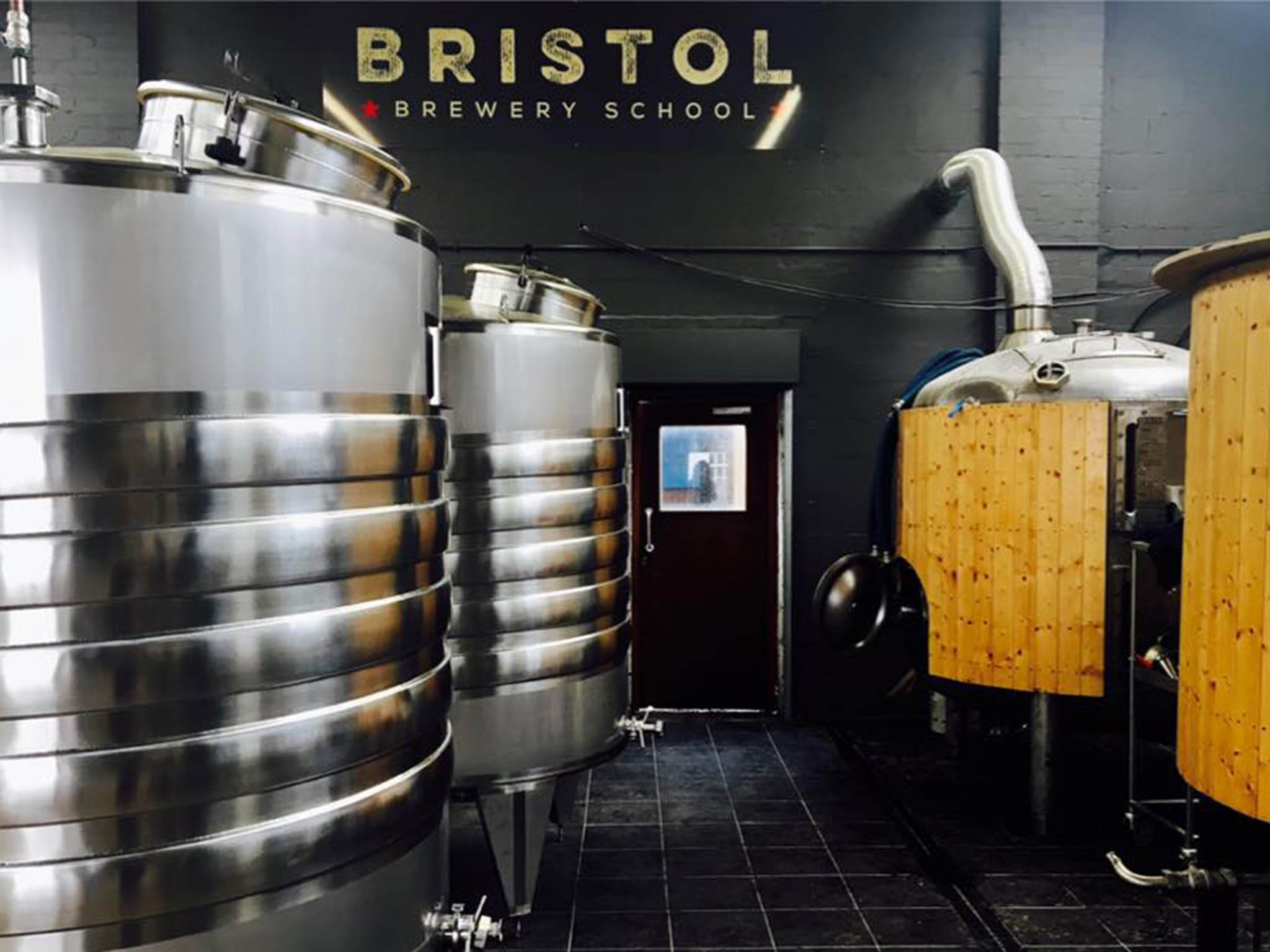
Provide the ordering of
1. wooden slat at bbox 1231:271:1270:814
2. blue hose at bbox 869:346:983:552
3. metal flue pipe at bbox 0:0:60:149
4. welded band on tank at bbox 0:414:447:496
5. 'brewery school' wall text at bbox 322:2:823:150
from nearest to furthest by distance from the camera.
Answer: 1. welded band on tank at bbox 0:414:447:496
2. metal flue pipe at bbox 0:0:60:149
3. wooden slat at bbox 1231:271:1270:814
4. blue hose at bbox 869:346:983:552
5. 'brewery school' wall text at bbox 322:2:823:150

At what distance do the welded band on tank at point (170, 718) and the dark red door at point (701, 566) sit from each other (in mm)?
4866

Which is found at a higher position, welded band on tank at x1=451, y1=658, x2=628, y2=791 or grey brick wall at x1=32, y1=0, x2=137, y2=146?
grey brick wall at x1=32, y1=0, x2=137, y2=146

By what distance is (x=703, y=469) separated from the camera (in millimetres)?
6672

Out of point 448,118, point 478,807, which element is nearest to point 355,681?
point 478,807

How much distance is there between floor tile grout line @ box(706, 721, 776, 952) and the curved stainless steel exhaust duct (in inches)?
110

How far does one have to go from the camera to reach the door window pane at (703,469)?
21.9 ft

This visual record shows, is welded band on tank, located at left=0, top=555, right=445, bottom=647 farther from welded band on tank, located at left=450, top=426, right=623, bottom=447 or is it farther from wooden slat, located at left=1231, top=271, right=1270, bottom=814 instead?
wooden slat, located at left=1231, top=271, right=1270, bottom=814

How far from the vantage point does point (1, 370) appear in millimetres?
1484

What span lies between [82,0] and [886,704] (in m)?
6.80

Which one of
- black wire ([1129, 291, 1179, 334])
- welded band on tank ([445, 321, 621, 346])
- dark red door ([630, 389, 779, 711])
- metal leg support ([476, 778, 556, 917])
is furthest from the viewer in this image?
dark red door ([630, 389, 779, 711])

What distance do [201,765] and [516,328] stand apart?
6.56 feet

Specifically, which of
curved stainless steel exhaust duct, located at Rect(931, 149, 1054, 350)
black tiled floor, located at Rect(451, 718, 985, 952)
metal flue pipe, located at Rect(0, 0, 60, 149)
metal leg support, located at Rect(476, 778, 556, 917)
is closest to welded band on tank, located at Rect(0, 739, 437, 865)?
metal flue pipe, located at Rect(0, 0, 60, 149)

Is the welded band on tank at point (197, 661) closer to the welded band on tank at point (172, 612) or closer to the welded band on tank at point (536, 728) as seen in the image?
the welded band on tank at point (172, 612)

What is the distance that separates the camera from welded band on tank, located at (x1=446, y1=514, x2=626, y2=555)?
3322 mm
